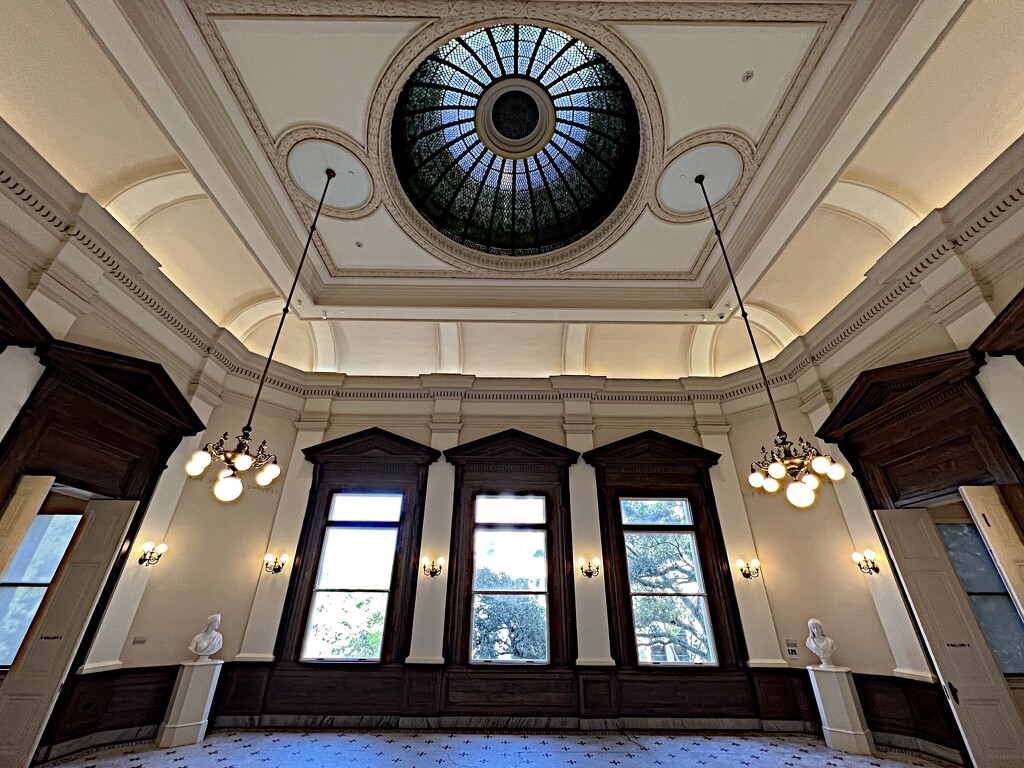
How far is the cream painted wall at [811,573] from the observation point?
18.1ft

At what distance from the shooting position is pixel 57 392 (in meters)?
4.37

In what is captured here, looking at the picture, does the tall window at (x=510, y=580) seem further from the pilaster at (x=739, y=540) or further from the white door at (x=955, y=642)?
the white door at (x=955, y=642)

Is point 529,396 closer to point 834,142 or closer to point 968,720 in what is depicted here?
point 834,142

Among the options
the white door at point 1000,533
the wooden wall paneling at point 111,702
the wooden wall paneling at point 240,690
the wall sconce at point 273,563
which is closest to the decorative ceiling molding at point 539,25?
the white door at point 1000,533

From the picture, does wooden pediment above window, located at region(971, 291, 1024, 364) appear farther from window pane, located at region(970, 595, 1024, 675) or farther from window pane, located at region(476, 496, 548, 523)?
window pane, located at region(476, 496, 548, 523)

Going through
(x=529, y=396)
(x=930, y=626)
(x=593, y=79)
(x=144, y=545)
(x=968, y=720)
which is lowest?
(x=968, y=720)

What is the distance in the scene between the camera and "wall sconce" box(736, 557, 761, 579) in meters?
6.42

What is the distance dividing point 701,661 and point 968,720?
265cm

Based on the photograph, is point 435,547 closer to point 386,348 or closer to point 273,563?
point 273,563

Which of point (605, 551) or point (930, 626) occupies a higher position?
point (605, 551)

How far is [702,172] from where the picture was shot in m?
5.17

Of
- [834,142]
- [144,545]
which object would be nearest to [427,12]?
[834,142]

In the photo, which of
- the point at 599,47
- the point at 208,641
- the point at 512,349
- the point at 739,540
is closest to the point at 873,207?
the point at 599,47

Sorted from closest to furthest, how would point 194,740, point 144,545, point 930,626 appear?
point 930,626 < point 194,740 < point 144,545
